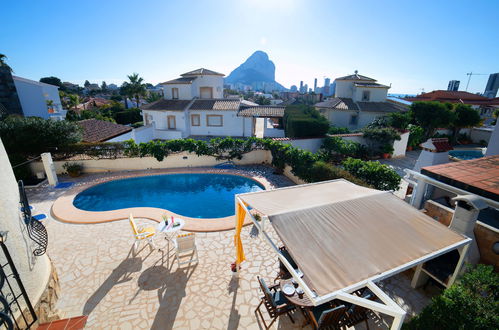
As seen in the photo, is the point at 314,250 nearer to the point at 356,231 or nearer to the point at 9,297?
the point at 356,231

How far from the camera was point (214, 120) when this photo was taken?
96.7 feet

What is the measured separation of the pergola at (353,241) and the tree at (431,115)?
24528 millimetres

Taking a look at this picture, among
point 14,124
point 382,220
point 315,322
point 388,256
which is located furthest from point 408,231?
point 14,124

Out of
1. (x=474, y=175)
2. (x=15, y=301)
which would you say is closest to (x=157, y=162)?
(x=15, y=301)

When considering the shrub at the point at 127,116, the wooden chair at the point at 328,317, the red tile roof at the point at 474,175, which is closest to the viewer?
the wooden chair at the point at 328,317

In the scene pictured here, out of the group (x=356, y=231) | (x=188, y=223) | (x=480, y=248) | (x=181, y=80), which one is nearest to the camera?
(x=356, y=231)

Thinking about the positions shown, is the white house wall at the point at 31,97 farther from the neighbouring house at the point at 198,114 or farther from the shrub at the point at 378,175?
the shrub at the point at 378,175

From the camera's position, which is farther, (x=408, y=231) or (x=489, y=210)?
(x=489, y=210)

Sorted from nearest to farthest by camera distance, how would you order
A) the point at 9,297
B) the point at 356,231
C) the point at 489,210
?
Result: the point at 9,297 < the point at 356,231 < the point at 489,210

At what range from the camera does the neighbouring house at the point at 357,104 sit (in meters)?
31.5

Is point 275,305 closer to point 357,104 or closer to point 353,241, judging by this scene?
point 353,241

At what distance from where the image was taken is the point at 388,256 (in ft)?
15.3

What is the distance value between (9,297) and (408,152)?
30.4 metres

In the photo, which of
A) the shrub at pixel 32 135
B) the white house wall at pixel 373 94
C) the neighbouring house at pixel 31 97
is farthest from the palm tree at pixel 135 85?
the white house wall at pixel 373 94
